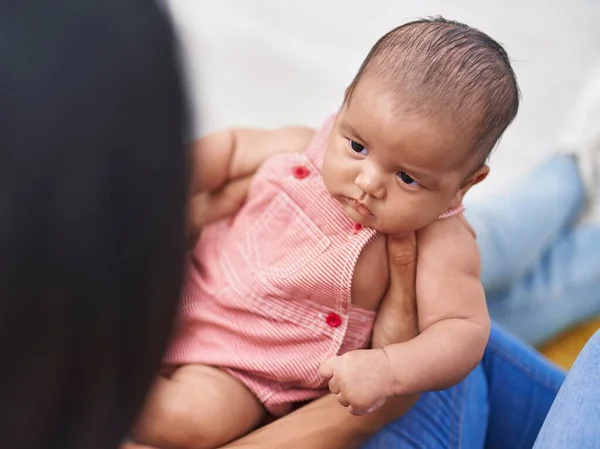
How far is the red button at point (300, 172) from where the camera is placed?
0.85 m

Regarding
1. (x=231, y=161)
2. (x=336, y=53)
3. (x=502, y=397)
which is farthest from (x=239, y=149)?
(x=336, y=53)

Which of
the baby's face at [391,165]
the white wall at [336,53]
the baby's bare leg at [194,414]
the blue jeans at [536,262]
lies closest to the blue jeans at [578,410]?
the baby's face at [391,165]

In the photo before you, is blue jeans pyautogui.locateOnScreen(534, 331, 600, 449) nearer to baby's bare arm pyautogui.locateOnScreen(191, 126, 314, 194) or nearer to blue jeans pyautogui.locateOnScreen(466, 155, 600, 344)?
baby's bare arm pyautogui.locateOnScreen(191, 126, 314, 194)

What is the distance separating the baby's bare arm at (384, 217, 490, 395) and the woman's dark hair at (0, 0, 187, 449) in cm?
36

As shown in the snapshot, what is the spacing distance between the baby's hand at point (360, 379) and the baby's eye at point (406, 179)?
6.5 inches

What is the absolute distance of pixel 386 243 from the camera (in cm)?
80

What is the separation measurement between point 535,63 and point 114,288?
6.87 feet

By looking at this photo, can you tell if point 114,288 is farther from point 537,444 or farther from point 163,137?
point 537,444

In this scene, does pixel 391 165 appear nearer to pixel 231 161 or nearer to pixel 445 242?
pixel 445 242

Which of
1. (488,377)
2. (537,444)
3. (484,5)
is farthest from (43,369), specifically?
(484,5)

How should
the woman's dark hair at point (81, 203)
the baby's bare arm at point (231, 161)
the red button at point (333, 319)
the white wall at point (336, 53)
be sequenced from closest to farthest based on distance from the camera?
1. the woman's dark hair at point (81, 203)
2. the red button at point (333, 319)
3. the baby's bare arm at point (231, 161)
4. the white wall at point (336, 53)

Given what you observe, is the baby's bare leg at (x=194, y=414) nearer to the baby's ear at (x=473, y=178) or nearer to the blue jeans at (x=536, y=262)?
the baby's ear at (x=473, y=178)

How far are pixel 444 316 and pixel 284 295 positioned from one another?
0.58 ft

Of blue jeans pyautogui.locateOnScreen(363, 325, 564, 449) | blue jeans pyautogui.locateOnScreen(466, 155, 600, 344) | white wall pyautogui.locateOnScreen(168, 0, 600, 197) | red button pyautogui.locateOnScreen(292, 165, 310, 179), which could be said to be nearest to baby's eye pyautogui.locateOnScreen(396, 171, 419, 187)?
red button pyautogui.locateOnScreen(292, 165, 310, 179)
